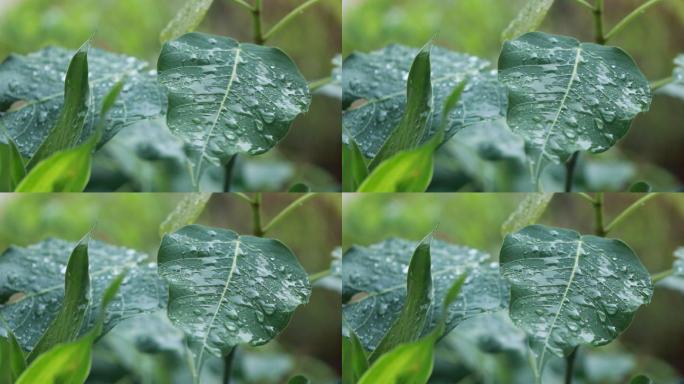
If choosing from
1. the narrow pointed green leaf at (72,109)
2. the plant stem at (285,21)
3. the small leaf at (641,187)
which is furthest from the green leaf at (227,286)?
the small leaf at (641,187)

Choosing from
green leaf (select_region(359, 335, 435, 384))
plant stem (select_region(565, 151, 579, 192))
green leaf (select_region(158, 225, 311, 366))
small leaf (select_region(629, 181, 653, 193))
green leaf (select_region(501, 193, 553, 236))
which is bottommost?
green leaf (select_region(359, 335, 435, 384))

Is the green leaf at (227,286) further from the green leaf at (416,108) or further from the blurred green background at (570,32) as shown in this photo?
the blurred green background at (570,32)

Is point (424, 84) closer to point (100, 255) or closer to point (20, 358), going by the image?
point (100, 255)

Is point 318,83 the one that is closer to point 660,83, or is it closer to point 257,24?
point 257,24

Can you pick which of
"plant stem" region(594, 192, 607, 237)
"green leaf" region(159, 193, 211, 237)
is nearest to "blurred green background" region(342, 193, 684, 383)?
"plant stem" region(594, 192, 607, 237)

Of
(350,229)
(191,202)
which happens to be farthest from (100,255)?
(350,229)

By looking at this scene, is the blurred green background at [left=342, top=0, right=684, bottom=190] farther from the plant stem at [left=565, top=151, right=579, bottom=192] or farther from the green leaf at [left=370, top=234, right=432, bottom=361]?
the green leaf at [left=370, top=234, right=432, bottom=361]
